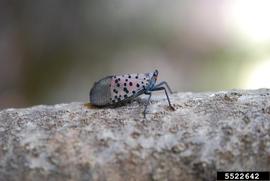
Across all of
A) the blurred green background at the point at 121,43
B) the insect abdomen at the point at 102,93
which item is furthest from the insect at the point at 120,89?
the blurred green background at the point at 121,43

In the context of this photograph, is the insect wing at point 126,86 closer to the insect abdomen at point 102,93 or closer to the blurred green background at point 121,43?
the insect abdomen at point 102,93

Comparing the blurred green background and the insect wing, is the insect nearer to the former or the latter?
the insect wing

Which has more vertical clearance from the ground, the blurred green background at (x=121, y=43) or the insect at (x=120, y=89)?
the blurred green background at (x=121, y=43)

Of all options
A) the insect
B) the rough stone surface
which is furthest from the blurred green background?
the rough stone surface

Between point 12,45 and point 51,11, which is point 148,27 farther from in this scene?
point 12,45

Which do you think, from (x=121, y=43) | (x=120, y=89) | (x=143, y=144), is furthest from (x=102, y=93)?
(x=121, y=43)

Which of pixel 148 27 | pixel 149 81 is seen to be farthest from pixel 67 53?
pixel 149 81
